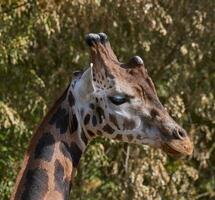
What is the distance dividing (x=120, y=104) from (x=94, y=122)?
184mm

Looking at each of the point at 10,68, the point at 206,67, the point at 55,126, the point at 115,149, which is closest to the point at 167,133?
the point at 55,126

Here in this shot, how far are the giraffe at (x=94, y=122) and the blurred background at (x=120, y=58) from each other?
337cm

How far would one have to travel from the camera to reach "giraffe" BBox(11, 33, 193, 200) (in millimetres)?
5188

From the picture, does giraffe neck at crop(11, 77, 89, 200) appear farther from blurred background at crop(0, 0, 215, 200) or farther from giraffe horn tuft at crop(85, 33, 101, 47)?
blurred background at crop(0, 0, 215, 200)

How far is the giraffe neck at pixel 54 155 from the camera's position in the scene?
5.18 meters

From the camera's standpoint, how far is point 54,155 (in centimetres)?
526

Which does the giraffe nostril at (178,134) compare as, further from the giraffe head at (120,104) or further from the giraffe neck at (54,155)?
the giraffe neck at (54,155)

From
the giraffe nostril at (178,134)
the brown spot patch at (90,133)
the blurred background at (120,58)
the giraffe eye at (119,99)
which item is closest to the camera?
the giraffe nostril at (178,134)

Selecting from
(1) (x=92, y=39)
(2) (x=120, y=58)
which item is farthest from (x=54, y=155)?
(2) (x=120, y=58)

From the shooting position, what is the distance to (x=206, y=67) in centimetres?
1123

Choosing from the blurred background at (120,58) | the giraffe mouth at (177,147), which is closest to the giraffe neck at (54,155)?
the giraffe mouth at (177,147)

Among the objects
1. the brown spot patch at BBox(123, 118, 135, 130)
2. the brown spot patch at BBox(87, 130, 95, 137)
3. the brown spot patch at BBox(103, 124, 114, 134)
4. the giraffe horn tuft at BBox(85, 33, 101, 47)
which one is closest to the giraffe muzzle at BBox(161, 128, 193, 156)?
the brown spot patch at BBox(123, 118, 135, 130)

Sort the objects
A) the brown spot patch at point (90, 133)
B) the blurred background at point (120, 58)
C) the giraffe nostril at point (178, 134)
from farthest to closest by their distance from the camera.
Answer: the blurred background at point (120, 58)
the brown spot patch at point (90, 133)
the giraffe nostril at point (178, 134)

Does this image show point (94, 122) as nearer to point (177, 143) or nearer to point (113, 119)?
point (113, 119)
